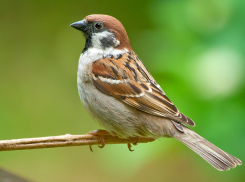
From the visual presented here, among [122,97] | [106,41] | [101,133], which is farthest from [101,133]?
[106,41]

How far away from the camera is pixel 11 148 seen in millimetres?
1589

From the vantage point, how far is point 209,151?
1955 millimetres

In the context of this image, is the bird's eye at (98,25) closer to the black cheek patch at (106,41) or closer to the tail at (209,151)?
the black cheek patch at (106,41)

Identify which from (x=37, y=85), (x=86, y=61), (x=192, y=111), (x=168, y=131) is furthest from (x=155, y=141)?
(x=37, y=85)

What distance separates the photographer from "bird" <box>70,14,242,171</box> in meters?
2.12

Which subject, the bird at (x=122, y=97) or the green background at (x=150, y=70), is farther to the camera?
the bird at (x=122, y=97)

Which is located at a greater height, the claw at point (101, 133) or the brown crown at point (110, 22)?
the brown crown at point (110, 22)

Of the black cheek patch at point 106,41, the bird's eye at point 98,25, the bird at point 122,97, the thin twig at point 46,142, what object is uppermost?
the bird's eye at point 98,25

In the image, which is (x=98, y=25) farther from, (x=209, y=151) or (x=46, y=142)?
(x=209, y=151)

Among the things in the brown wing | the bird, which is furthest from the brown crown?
the brown wing

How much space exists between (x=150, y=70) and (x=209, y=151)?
73cm

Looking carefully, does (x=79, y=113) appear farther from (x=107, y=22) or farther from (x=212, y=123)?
(x=212, y=123)

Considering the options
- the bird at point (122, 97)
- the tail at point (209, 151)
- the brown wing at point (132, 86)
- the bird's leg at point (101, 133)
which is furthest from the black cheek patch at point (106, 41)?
the tail at point (209, 151)

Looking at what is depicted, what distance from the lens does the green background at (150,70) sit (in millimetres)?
2004
